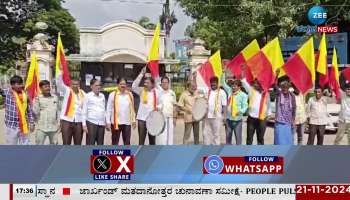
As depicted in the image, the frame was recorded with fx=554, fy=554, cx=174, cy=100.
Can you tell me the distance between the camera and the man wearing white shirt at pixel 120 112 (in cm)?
859

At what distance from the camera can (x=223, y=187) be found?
4.67 m

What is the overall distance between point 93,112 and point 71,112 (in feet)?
1.27

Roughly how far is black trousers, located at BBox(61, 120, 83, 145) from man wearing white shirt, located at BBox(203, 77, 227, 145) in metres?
2.18

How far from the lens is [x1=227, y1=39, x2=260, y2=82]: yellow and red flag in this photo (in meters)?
9.30

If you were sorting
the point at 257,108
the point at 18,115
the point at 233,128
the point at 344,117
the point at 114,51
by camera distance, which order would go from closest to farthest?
the point at 18,115 < the point at 257,108 < the point at 233,128 < the point at 344,117 < the point at 114,51

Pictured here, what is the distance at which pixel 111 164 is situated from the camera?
15.1ft

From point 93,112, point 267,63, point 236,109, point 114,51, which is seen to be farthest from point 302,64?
point 114,51

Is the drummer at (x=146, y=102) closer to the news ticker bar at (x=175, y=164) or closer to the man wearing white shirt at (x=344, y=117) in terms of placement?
the man wearing white shirt at (x=344, y=117)

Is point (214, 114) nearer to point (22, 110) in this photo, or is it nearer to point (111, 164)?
point (22, 110)

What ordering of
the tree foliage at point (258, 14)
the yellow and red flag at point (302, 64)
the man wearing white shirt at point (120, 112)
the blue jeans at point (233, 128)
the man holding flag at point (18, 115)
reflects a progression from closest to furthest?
1. the man holding flag at point (18, 115)
2. the yellow and red flag at point (302, 64)
3. the man wearing white shirt at point (120, 112)
4. the blue jeans at point (233, 128)
5. the tree foliage at point (258, 14)

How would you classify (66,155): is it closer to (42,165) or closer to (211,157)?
(42,165)

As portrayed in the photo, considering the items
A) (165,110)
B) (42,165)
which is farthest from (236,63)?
(42,165)

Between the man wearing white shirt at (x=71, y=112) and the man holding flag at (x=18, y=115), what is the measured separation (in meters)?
0.86

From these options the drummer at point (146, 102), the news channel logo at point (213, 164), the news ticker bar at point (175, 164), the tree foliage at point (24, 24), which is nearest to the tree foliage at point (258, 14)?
the drummer at point (146, 102)
